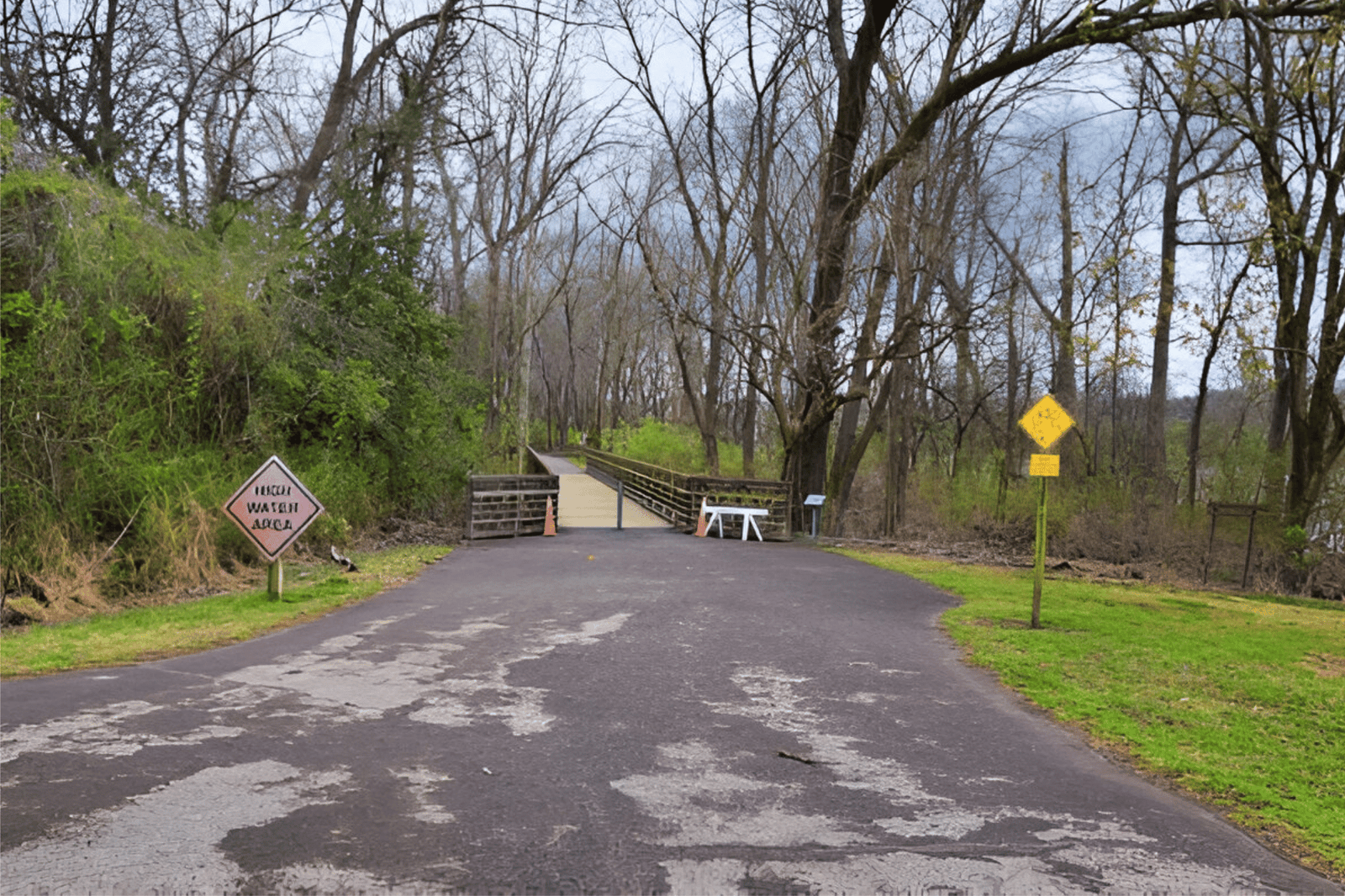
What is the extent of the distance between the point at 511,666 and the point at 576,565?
25.2 ft

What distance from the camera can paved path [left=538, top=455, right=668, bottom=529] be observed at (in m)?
24.5

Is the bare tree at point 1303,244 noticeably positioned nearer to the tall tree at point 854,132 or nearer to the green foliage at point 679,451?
the tall tree at point 854,132

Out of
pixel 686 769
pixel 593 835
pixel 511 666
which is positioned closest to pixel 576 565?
pixel 511 666

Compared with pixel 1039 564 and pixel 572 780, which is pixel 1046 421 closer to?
pixel 1039 564

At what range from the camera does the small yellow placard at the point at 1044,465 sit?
36.6ft

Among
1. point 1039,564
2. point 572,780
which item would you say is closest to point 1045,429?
point 1039,564

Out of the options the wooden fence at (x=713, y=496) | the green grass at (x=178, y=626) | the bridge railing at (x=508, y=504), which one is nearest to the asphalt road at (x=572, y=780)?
the green grass at (x=178, y=626)

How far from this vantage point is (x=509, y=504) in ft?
68.7

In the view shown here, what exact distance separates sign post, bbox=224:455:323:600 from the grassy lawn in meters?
8.10

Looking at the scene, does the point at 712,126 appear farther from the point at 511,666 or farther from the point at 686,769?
the point at 686,769

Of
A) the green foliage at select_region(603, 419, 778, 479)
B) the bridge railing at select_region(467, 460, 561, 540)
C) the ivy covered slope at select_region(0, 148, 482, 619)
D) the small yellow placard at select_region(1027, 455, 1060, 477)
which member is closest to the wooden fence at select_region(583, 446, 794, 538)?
the bridge railing at select_region(467, 460, 561, 540)

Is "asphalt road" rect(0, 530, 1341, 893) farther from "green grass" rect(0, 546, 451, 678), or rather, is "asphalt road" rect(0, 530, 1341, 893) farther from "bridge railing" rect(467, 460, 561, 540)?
"bridge railing" rect(467, 460, 561, 540)

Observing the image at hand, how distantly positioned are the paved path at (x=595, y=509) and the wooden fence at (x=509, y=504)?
4.80 ft

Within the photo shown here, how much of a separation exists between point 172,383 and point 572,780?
12.6m
